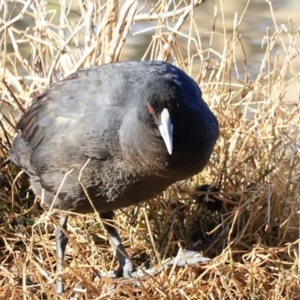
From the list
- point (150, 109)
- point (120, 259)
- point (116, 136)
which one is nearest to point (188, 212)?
point (120, 259)

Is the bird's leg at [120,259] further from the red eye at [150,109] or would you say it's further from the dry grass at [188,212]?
the red eye at [150,109]

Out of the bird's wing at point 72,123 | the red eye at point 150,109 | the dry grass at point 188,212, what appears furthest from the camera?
A: the dry grass at point 188,212

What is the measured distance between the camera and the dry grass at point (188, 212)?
10.7 feet

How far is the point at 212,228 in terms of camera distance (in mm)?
3680

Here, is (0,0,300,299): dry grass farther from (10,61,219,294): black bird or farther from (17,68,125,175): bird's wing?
(17,68,125,175): bird's wing

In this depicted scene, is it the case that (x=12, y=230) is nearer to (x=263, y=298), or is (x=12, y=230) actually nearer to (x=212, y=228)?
(x=212, y=228)

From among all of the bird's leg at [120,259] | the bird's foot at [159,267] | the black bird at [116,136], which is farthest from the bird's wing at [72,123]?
the bird's foot at [159,267]

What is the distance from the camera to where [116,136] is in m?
3.08

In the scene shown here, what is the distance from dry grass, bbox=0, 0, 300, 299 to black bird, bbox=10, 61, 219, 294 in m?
0.17

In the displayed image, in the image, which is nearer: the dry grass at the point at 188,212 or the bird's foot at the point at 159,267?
the dry grass at the point at 188,212

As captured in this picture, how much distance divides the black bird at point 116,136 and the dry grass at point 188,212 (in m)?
0.17

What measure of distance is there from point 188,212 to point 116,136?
777mm

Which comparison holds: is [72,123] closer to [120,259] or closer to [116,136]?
[116,136]

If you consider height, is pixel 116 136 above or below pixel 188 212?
above
